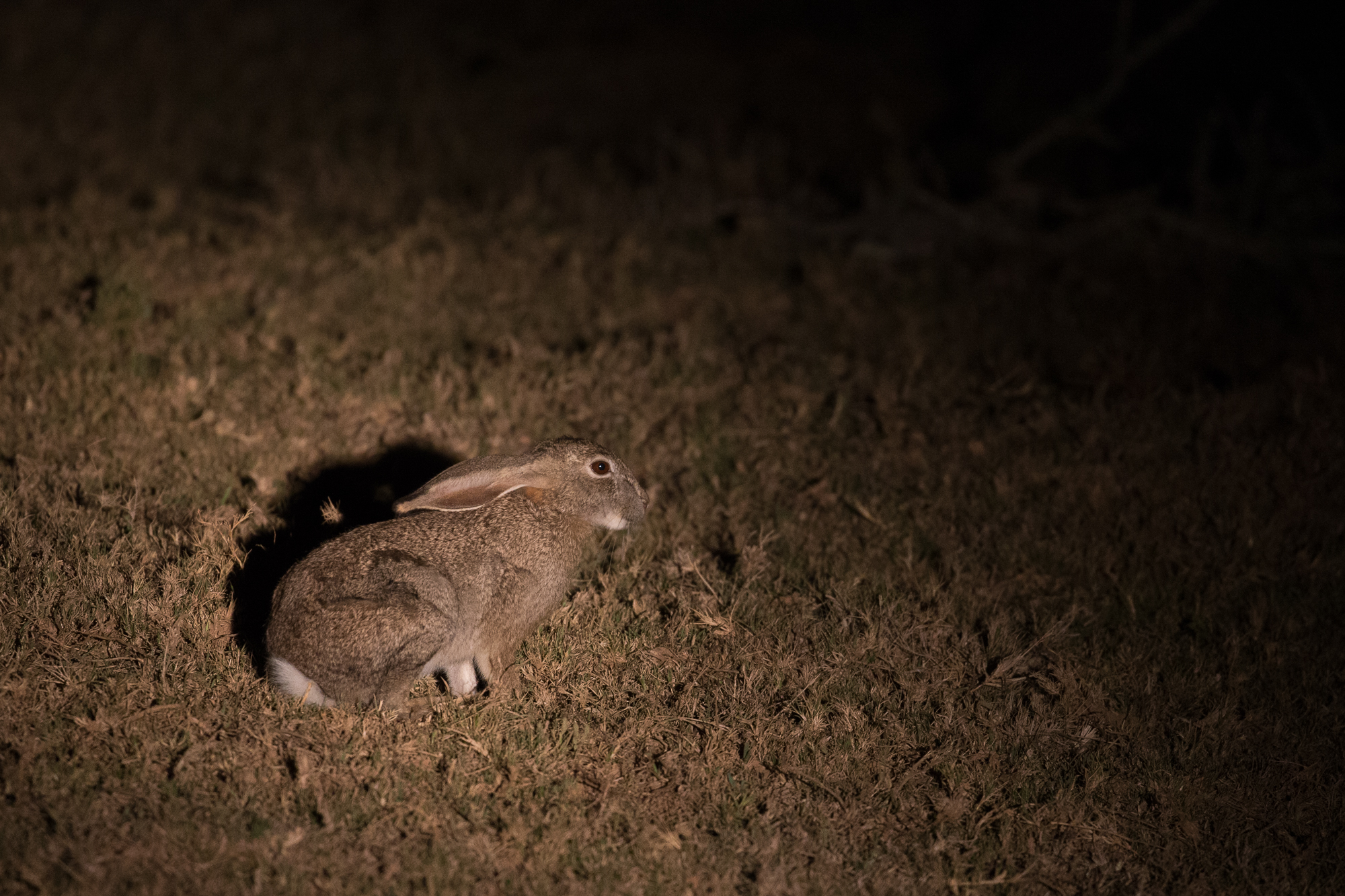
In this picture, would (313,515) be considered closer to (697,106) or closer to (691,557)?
(691,557)

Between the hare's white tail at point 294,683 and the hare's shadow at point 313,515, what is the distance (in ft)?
0.36

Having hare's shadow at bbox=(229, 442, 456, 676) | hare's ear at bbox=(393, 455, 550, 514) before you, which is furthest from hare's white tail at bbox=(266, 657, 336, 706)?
hare's ear at bbox=(393, 455, 550, 514)

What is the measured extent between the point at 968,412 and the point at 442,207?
15.1ft

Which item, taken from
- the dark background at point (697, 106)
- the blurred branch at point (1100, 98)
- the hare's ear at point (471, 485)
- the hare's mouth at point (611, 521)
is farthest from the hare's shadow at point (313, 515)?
the blurred branch at point (1100, 98)

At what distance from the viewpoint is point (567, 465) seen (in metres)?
4.73

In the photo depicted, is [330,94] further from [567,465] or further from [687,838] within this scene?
[687,838]

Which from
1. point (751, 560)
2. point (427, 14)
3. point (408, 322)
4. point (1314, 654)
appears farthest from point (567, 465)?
point (427, 14)

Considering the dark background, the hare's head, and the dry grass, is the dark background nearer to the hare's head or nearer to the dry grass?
the dry grass

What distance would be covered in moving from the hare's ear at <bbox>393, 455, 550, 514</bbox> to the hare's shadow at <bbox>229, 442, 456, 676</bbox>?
2.28 ft

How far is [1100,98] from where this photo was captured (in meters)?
10.1

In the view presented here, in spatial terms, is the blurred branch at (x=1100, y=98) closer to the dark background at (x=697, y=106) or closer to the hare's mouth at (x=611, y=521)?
the dark background at (x=697, y=106)

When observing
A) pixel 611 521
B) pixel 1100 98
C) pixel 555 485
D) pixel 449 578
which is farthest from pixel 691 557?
pixel 1100 98

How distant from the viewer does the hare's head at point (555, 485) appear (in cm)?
436

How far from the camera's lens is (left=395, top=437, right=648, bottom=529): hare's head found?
4.36 meters
